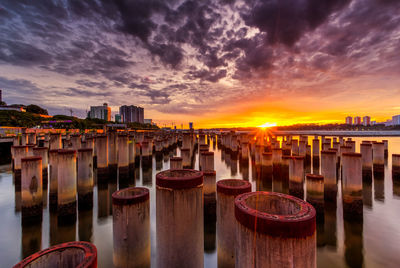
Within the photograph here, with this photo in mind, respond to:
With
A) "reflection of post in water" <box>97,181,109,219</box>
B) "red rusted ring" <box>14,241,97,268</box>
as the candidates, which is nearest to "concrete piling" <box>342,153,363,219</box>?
"red rusted ring" <box>14,241,97,268</box>

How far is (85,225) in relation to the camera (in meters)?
9.04

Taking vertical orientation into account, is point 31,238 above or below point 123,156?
below

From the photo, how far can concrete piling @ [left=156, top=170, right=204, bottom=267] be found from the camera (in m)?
3.80

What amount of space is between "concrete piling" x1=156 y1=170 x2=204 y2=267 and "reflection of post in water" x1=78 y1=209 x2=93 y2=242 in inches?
240

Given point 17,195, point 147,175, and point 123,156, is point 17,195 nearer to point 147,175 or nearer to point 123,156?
point 123,156

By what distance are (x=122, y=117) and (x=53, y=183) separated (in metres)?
185

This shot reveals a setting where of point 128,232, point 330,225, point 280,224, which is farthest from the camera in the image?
point 330,225

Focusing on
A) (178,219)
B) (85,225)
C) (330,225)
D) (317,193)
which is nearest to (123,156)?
(85,225)

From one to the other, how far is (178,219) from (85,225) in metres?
7.75

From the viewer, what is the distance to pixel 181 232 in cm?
389

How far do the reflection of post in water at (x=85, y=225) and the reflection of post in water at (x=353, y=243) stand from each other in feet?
34.3

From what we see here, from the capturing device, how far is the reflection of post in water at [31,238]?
7.55 meters

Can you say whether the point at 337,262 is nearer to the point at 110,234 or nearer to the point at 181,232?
the point at 181,232

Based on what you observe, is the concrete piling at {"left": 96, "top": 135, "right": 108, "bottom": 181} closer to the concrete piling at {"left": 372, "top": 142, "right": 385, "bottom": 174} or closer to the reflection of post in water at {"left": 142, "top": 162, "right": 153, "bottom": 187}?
the reflection of post in water at {"left": 142, "top": 162, "right": 153, "bottom": 187}
